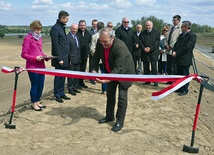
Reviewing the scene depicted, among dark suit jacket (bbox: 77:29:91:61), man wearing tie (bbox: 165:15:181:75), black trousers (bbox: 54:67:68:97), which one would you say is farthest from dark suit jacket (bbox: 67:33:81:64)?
man wearing tie (bbox: 165:15:181:75)

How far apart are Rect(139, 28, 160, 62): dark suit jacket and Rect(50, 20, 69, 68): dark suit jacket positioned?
3.26 meters

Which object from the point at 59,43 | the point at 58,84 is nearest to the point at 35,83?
the point at 58,84

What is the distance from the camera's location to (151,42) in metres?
9.59

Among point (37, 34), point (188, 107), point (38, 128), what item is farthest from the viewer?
point (188, 107)

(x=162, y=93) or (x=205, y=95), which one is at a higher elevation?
(x=162, y=93)

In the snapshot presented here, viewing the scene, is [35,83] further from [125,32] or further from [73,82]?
[125,32]

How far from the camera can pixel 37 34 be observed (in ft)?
20.8

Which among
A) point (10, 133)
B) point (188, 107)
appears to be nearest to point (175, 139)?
point (188, 107)

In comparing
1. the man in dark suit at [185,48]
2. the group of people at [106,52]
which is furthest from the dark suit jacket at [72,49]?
the man in dark suit at [185,48]

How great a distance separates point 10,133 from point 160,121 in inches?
122

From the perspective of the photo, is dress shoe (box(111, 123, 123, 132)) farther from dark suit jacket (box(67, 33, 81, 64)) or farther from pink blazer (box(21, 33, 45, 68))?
dark suit jacket (box(67, 33, 81, 64))

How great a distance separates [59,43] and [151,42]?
11.6 ft

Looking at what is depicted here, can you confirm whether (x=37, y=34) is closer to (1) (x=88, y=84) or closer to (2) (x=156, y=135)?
(2) (x=156, y=135)

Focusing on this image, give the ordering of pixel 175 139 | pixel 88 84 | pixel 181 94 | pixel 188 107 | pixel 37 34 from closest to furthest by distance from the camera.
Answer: pixel 175 139, pixel 37 34, pixel 188 107, pixel 181 94, pixel 88 84
